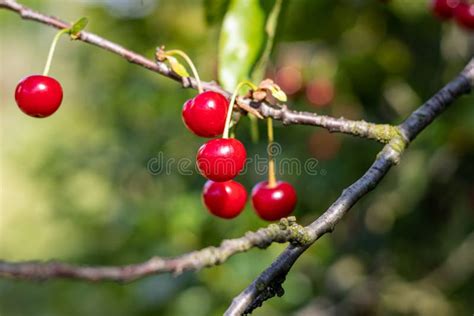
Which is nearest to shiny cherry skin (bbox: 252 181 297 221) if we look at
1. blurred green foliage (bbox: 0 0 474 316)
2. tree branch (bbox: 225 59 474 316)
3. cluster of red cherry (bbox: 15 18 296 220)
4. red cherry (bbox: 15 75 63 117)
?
cluster of red cherry (bbox: 15 18 296 220)

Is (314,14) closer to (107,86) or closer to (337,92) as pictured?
(337,92)

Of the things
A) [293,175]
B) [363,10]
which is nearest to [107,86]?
[293,175]

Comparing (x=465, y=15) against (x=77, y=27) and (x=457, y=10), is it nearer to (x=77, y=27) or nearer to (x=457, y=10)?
(x=457, y=10)

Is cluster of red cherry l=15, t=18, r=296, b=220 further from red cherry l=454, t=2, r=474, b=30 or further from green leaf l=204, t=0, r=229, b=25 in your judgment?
red cherry l=454, t=2, r=474, b=30

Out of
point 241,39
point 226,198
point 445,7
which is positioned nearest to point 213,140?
point 226,198

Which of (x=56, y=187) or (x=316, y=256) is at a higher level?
(x=56, y=187)

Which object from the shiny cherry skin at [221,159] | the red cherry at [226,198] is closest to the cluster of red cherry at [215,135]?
the shiny cherry skin at [221,159]

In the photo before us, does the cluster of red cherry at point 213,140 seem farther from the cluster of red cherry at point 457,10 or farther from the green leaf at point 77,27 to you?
the cluster of red cherry at point 457,10
